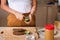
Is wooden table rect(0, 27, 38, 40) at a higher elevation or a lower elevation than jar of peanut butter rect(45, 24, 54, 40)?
lower

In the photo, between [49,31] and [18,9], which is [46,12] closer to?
[18,9]

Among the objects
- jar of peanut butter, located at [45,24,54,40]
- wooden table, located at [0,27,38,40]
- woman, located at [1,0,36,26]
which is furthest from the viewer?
woman, located at [1,0,36,26]

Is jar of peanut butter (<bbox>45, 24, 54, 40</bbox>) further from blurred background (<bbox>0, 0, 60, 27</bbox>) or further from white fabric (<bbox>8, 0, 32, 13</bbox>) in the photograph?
blurred background (<bbox>0, 0, 60, 27</bbox>)

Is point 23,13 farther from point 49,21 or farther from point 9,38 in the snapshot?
point 49,21

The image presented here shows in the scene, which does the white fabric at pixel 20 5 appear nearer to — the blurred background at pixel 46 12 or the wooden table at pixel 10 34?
the wooden table at pixel 10 34

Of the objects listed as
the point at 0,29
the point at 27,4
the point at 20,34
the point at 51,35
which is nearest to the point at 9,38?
the point at 20,34

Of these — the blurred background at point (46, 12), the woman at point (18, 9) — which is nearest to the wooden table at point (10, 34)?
the woman at point (18, 9)

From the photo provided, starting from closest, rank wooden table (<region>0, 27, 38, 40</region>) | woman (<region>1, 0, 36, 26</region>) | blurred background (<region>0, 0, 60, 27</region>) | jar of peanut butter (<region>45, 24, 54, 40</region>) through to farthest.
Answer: jar of peanut butter (<region>45, 24, 54, 40</region>)
wooden table (<region>0, 27, 38, 40</region>)
woman (<region>1, 0, 36, 26</region>)
blurred background (<region>0, 0, 60, 27</region>)

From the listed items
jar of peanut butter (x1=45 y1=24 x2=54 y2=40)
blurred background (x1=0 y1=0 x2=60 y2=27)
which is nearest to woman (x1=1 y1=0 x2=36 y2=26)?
jar of peanut butter (x1=45 y1=24 x2=54 y2=40)

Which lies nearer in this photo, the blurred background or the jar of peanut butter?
the jar of peanut butter

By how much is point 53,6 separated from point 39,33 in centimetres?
192

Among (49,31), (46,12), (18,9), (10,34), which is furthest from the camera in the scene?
(46,12)

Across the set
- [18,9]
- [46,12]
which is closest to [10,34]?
[18,9]

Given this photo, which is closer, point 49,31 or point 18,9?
point 49,31
